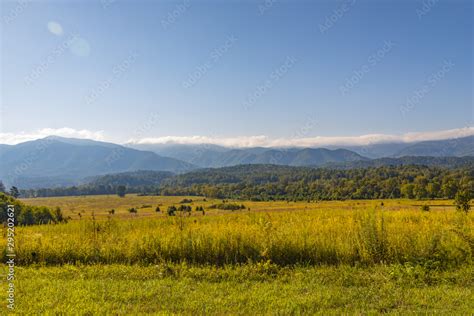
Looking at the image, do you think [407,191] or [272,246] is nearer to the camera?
[272,246]

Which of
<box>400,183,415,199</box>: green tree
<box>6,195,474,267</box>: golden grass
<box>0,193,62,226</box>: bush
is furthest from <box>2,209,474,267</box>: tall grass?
<box>400,183,415,199</box>: green tree

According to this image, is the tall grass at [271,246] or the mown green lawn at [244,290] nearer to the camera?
the mown green lawn at [244,290]

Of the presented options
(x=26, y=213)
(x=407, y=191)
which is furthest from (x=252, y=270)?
(x=407, y=191)

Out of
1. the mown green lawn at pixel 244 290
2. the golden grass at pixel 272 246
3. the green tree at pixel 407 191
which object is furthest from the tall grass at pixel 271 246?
the green tree at pixel 407 191

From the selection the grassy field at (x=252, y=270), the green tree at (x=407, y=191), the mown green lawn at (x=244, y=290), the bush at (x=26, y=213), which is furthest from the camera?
the green tree at (x=407, y=191)

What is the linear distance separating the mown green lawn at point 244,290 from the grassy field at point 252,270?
0.07ft

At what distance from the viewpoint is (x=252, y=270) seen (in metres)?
7.91

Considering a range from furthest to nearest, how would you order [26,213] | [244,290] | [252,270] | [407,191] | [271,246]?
[407,191] → [26,213] → [271,246] → [252,270] → [244,290]

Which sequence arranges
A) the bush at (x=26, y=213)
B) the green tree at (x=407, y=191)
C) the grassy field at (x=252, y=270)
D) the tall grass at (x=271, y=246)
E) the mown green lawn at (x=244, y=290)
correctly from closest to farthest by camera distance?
the mown green lawn at (x=244, y=290), the grassy field at (x=252, y=270), the tall grass at (x=271, y=246), the bush at (x=26, y=213), the green tree at (x=407, y=191)

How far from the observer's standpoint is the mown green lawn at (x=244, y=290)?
570 centimetres

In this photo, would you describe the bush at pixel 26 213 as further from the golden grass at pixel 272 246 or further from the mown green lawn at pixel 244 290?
the mown green lawn at pixel 244 290

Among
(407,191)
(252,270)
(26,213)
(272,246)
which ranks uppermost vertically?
(272,246)

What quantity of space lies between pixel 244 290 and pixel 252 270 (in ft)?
4.10

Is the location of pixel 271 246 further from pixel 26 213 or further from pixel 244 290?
pixel 26 213
